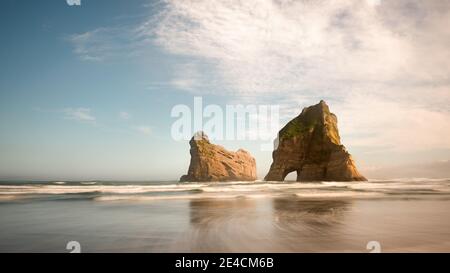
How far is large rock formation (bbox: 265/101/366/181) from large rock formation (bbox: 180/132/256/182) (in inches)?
771

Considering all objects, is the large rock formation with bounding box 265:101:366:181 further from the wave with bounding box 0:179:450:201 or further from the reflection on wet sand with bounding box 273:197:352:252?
the reflection on wet sand with bounding box 273:197:352:252

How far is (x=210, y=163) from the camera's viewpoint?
74.5m

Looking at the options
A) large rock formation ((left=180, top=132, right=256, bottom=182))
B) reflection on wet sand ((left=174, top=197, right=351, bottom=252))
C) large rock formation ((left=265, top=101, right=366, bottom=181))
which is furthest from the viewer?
large rock formation ((left=180, top=132, right=256, bottom=182))

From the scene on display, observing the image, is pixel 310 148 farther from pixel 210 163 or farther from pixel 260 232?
pixel 260 232

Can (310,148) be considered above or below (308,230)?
above

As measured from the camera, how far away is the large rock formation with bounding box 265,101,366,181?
175ft

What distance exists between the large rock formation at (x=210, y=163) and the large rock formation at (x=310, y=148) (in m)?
19.6

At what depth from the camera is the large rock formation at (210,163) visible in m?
72.9

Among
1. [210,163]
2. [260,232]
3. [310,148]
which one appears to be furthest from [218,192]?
[210,163]

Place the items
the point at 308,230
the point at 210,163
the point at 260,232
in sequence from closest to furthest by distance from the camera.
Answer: the point at 260,232, the point at 308,230, the point at 210,163

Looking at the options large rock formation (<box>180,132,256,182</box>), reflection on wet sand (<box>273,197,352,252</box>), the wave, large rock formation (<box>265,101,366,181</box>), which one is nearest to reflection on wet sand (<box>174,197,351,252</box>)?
reflection on wet sand (<box>273,197,352,252</box>)

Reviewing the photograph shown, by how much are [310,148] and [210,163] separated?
26939mm

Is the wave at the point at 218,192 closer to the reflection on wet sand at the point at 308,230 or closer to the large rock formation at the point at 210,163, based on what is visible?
the reflection on wet sand at the point at 308,230
